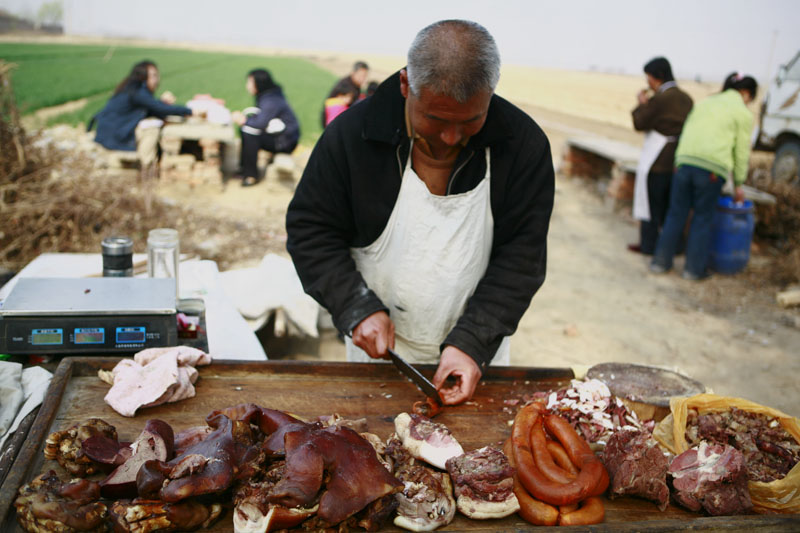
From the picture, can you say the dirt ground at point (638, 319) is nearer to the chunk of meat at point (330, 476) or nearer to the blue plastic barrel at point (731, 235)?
the blue plastic barrel at point (731, 235)

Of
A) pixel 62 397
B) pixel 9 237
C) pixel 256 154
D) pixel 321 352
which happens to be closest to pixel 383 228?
pixel 62 397

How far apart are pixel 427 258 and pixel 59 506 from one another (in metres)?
1.50

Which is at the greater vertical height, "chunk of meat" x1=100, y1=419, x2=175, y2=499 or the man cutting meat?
the man cutting meat

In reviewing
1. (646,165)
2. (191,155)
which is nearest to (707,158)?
(646,165)

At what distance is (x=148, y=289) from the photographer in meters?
2.58

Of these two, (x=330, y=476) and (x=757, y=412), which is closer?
(x=330, y=476)

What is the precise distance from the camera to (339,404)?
227 centimetres

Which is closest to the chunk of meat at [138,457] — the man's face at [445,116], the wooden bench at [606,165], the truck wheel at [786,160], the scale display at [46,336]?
the scale display at [46,336]

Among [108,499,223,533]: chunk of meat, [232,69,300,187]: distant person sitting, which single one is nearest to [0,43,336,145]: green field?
[232,69,300,187]: distant person sitting

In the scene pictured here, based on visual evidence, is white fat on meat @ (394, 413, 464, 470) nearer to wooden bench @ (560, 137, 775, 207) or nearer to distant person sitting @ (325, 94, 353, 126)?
distant person sitting @ (325, 94, 353, 126)

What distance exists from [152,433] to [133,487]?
15cm

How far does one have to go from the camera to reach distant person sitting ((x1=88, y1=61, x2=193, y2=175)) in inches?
394

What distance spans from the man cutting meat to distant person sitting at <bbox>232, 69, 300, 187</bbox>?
8331mm

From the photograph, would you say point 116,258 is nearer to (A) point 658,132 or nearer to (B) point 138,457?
(B) point 138,457
